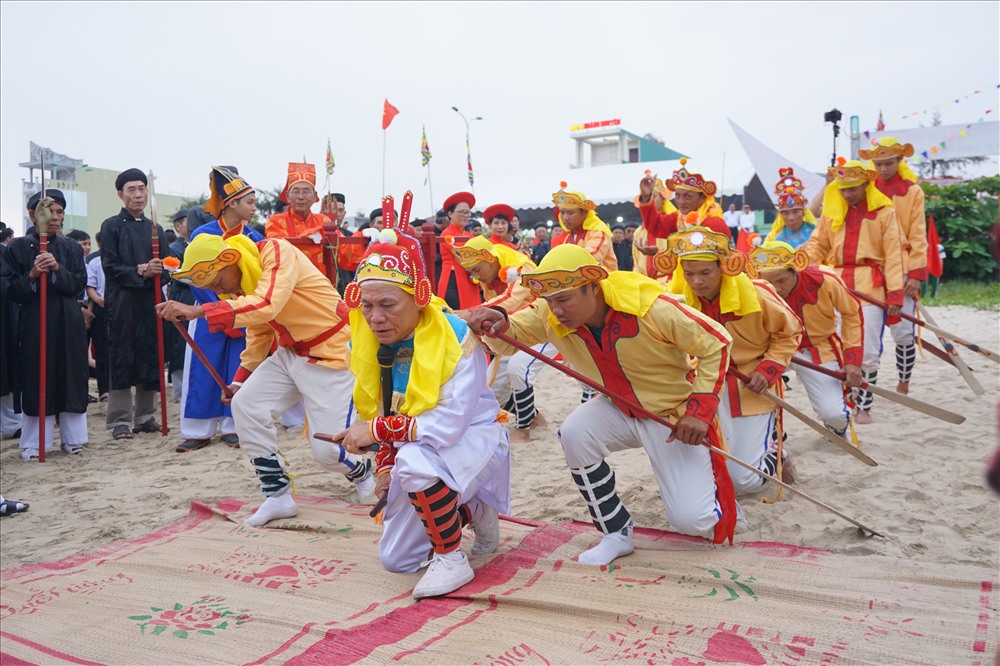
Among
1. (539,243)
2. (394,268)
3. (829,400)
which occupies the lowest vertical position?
(829,400)

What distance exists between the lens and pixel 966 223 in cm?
1558

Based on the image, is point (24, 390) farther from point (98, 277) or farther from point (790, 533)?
point (790, 533)

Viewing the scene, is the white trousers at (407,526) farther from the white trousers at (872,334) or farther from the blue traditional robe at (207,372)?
the white trousers at (872,334)

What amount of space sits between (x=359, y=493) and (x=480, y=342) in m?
1.75

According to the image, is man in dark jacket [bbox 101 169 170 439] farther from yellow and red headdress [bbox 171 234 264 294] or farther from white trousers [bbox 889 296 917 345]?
white trousers [bbox 889 296 917 345]

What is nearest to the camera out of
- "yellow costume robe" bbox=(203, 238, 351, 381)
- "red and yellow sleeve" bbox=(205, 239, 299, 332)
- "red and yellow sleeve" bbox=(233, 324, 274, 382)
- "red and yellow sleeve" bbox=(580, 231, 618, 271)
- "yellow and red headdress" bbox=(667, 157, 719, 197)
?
"red and yellow sleeve" bbox=(205, 239, 299, 332)

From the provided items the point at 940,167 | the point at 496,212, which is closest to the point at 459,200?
the point at 496,212

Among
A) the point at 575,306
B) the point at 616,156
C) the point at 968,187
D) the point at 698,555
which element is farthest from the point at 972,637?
the point at 616,156

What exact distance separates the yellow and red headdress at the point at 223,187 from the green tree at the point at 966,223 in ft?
48.9

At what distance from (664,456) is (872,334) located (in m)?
3.28

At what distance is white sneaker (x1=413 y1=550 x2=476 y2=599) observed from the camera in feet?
10.3

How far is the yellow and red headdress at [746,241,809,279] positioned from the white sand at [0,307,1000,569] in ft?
4.16

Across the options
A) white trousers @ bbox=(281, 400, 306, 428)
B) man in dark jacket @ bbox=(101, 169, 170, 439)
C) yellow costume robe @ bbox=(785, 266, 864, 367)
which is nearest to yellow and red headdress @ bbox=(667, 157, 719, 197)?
yellow costume robe @ bbox=(785, 266, 864, 367)

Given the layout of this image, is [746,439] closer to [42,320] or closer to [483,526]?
[483,526]
